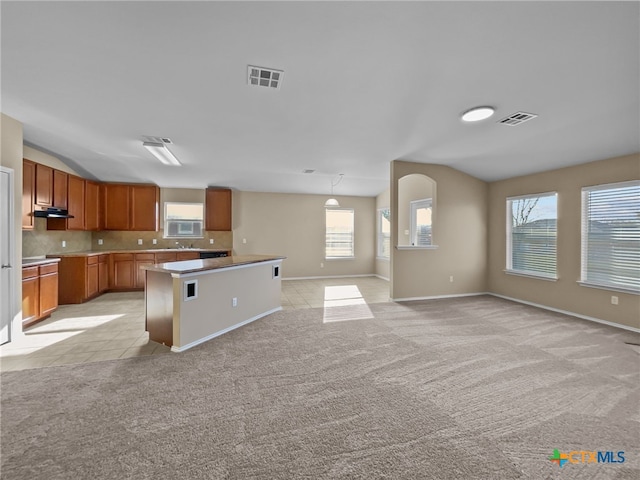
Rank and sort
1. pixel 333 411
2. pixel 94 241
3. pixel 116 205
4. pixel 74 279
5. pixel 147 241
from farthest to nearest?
pixel 147 241
pixel 94 241
pixel 116 205
pixel 74 279
pixel 333 411

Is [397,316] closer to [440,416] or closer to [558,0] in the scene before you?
[440,416]

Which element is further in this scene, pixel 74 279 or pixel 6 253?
pixel 74 279

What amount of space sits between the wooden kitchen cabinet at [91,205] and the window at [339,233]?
5.56m

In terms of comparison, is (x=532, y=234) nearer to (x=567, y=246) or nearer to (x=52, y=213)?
(x=567, y=246)

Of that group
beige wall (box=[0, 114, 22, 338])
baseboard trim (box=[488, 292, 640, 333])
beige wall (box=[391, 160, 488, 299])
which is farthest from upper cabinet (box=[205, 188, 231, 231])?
baseboard trim (box=[488, 292, 640, 333])

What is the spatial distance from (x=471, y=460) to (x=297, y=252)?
22.1 feet

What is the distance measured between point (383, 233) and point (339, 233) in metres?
1.32

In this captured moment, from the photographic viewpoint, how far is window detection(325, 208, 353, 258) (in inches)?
336

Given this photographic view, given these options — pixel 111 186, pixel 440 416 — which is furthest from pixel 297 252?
pixel 440 416

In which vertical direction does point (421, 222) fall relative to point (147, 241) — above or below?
above

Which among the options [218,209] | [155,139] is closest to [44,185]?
[155,139]

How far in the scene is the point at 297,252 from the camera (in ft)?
27.0

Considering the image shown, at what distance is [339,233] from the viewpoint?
8.62 metres

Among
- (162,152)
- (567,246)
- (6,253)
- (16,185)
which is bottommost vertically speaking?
(6,253)
